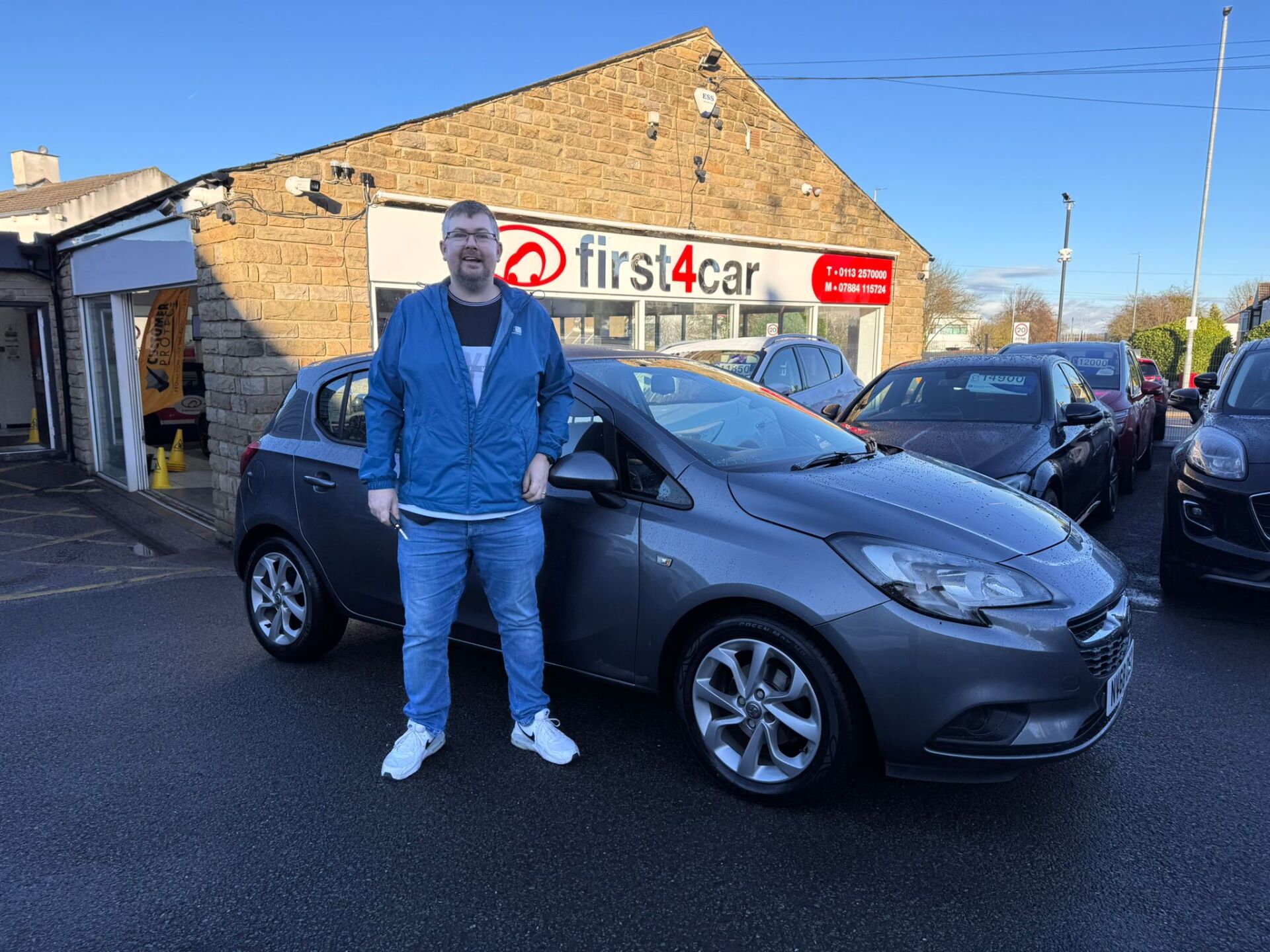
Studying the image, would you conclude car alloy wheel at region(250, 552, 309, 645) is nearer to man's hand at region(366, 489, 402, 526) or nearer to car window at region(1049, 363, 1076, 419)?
man's hand at region(366, 489, 402, 526)

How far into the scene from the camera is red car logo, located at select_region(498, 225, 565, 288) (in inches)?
374

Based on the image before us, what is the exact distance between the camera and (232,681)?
4305mm

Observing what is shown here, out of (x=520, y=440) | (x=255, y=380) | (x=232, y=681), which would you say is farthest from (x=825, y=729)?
(x=255, y=380)

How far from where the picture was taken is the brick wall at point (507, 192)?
7.44 m

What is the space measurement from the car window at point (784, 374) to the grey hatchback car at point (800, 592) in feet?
17.8

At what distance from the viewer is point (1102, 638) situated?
284 cm

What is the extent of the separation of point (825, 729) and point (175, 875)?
6.77 feet

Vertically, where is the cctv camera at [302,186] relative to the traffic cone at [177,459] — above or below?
above

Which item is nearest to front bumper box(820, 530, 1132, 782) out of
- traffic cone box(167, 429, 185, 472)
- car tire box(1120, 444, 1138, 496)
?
car tire box(1120, 444, 1138, 496)

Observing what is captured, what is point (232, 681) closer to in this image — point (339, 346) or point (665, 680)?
point (665, 680)

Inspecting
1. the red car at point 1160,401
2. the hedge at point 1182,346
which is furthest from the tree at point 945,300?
the red car at point 1160,401

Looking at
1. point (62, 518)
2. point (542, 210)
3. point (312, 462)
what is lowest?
point (62, 518)

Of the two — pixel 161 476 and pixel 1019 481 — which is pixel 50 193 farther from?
pixel 1019 481

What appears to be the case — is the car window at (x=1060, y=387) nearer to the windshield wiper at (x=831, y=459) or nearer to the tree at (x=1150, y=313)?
the windshield wiper at (x=831, y=459)
